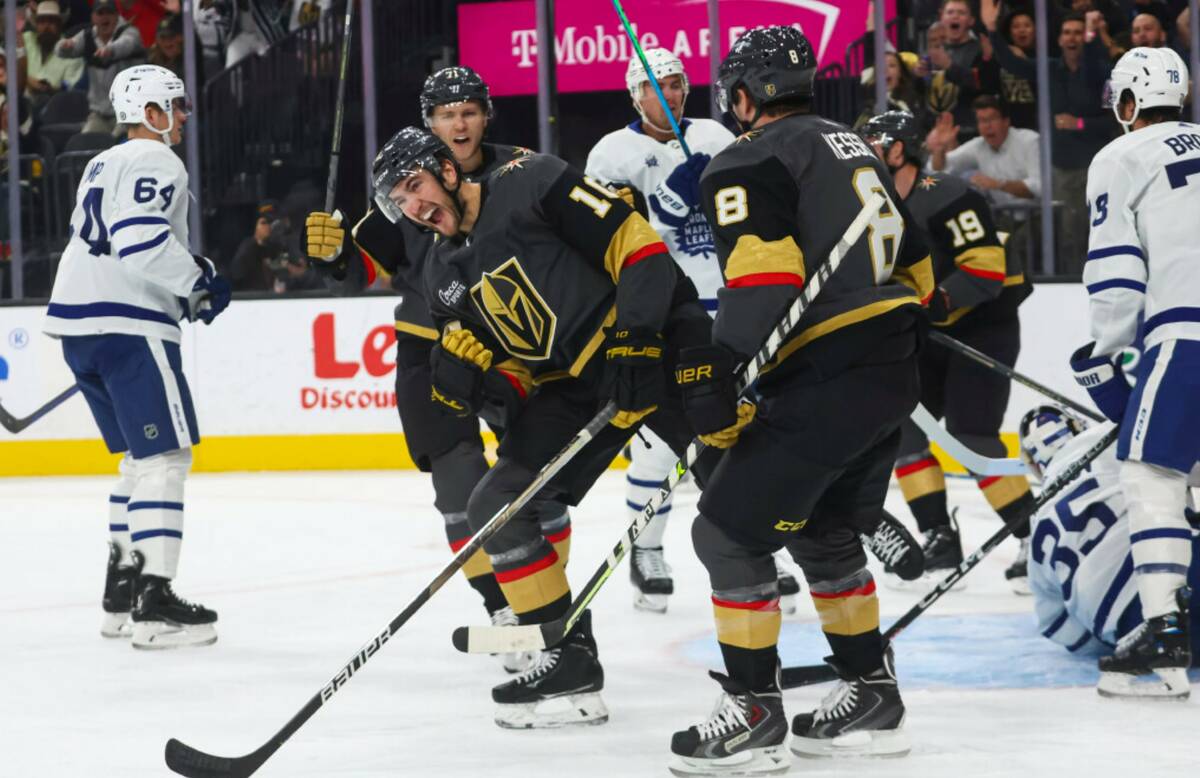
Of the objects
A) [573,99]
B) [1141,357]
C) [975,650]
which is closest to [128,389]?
[975,650]

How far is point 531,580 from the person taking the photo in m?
3.08

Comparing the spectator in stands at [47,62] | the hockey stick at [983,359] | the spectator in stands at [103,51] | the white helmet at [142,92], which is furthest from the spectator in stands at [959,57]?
the white helmet at [142,92]

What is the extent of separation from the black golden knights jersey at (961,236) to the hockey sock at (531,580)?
178 centimetres

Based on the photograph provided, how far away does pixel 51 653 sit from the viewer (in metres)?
3.94

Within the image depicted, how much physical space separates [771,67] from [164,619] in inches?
81.5

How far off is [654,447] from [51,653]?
155cm

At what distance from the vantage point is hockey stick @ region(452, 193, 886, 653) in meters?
2.64

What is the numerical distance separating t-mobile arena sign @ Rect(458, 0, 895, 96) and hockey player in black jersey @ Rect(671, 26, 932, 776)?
5.77 metres

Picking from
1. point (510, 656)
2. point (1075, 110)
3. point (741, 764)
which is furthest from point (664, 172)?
point (1075, 110)

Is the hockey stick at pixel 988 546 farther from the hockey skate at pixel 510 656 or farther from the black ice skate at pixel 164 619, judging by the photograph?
the black ice skate at pixel 164 619

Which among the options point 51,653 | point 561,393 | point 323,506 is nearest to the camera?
point 561,393

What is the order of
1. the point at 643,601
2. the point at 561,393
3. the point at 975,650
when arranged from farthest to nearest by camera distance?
the point at 643,601, the point at 975,650, the point at 561,393

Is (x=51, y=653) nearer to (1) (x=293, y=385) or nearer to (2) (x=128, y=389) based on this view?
(2) (x=128, y=389)

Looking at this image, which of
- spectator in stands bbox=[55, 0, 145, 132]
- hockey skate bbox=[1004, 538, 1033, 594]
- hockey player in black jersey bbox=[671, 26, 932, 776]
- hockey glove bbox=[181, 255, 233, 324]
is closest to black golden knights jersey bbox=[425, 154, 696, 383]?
hockey player in black jersey bbox=[671, 26, 932, 776]
